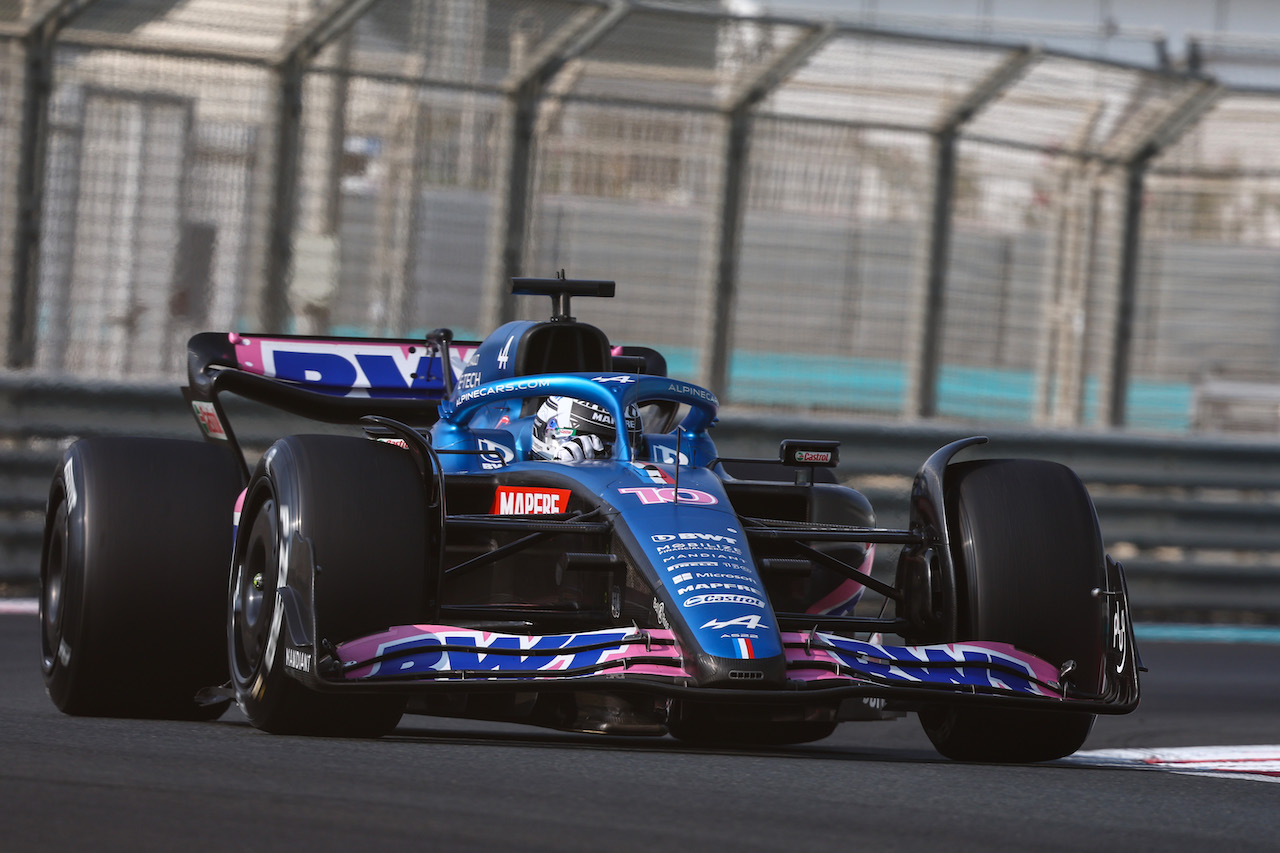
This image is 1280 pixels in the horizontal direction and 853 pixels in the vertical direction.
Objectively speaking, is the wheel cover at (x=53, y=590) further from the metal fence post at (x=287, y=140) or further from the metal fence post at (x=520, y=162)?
the metal fence post at (x=520, y=162)

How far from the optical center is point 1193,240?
43.1 feet

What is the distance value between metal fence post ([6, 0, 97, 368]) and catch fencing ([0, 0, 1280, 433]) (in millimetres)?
14

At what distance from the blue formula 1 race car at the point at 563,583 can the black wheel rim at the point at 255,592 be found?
0.01 metres

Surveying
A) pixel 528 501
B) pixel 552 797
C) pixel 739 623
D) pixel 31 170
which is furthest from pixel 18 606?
pixel 552 797

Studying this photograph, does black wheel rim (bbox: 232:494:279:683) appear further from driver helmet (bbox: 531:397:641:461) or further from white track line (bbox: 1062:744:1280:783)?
white track line (bbox: 1062:744:1280:783)

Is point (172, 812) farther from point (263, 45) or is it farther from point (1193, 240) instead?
point (1193, 240)

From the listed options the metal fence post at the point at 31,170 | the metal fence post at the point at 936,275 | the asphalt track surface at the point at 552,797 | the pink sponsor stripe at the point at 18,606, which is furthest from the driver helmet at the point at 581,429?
the metal fence post at the point at 936,275

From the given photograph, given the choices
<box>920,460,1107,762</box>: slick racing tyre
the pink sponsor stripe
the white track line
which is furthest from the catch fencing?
<box>920,460,1107,762</box>: slick racing tyre

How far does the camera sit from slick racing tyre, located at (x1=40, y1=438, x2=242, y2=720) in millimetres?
6430

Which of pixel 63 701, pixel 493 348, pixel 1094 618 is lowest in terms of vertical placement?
pixel 63 701

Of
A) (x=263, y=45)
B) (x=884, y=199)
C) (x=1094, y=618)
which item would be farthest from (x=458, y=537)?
(x=884, y=199)

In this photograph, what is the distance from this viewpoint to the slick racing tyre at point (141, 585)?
21.1ft

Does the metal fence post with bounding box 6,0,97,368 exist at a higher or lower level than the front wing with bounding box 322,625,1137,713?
higher

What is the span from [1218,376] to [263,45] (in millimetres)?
5944
